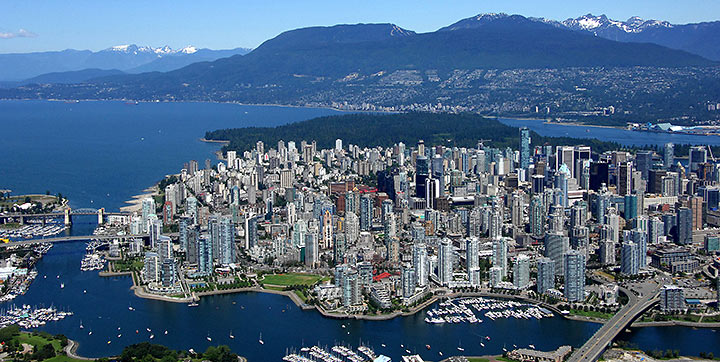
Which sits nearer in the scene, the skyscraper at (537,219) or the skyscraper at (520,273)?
the skyscraper at (520,273)

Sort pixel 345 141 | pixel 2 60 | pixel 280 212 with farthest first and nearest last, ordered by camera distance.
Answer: pixel 2 60 < pixel 345 141 < pixel 280 212

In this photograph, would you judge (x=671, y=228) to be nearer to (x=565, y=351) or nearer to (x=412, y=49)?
(x=565, y=351)

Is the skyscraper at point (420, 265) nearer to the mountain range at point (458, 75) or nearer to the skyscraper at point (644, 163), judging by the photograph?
the skyscraper at point (644, 163)

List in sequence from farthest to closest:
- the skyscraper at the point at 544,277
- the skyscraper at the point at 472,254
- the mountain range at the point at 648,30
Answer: the mountain range at the point at 648,30 < the skyscraper at the point at 472,254 < the skyscraper at the point at 544,277

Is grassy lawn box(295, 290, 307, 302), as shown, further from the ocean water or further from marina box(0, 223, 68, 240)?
the ocean water

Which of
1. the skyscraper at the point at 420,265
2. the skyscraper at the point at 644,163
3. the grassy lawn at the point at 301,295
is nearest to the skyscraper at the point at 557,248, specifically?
the skyscraper at the point at 420,265

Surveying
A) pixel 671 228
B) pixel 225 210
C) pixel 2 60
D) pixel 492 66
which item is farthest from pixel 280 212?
pixel 2 60
